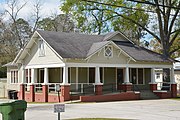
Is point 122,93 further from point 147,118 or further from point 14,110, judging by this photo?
point 14,110

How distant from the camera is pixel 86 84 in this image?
34438 mm

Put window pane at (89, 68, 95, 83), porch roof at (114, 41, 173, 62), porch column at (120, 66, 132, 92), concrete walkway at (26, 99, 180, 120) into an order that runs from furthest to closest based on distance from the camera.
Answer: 1. porch roof at (114, 41, 173, 62)
2. window pane at (89, 68, 95, 83)
3. porch column at (120, 66, 132, 92)
4. concrete walkway at (26, 99, 180, 120)

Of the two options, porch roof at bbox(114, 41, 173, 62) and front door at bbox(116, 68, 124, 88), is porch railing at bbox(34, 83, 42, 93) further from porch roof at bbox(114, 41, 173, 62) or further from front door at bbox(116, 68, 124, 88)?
porch roof at bbox(114, 41, 173, 62)

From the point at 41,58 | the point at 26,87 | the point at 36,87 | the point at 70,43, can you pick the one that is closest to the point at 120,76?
the point at 70,43

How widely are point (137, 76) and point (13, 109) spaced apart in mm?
28504

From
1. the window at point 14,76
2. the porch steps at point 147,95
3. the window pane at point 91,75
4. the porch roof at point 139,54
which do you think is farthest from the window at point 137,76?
the window at point 14,76

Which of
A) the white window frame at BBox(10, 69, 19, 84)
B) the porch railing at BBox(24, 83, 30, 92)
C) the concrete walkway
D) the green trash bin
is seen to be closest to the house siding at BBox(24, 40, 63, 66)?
the porch railing at BBox(24, 83, 30, 92)

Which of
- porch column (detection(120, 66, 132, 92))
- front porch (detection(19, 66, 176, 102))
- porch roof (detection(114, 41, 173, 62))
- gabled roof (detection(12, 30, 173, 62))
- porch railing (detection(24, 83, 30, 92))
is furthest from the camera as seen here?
porch railing (detection(24, 83, 30, 92))

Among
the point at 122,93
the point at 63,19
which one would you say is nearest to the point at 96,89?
the point at 122,93

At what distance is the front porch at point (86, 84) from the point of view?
31.9 m

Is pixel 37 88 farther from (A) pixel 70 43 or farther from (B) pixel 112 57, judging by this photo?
(B) pixel 112 57

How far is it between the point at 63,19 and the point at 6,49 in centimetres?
1259

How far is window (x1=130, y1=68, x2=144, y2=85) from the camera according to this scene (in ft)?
129

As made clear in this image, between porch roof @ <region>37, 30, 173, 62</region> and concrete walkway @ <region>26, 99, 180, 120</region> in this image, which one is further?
porch roof @ <region>37, 30, 173, 62</region>
